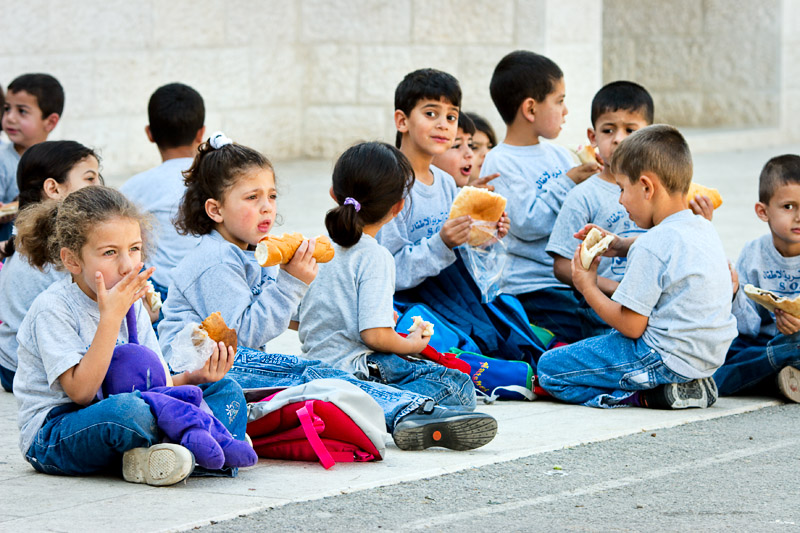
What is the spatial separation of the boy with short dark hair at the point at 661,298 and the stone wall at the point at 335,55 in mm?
7339

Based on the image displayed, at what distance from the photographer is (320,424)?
4.18 meters

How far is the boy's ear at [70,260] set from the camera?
3912 millimetres

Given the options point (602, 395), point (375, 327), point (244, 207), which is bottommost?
point (602, 395)

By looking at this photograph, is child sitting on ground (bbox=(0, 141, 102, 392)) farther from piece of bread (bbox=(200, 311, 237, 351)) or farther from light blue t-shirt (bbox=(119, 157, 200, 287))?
piece of bread (bbox=(200, 311, 237, 351))

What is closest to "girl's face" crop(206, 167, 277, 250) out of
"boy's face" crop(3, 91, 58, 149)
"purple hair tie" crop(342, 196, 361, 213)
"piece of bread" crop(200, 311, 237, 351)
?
"purple hair tie" crop(342, 196, 361, 213)

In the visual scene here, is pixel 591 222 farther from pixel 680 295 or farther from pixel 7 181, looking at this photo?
pixel 7 181

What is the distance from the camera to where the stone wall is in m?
12.1

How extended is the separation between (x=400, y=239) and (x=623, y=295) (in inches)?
43.8

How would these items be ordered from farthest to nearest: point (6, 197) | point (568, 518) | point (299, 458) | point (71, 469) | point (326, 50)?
point (326, 50), point (6, 197), point (299, 458), point (71, 469), point (568, 518)

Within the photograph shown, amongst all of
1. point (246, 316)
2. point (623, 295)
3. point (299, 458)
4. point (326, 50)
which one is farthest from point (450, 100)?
point (326, 50)

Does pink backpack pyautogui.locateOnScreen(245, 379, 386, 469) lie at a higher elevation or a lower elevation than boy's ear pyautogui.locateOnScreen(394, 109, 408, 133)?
lower

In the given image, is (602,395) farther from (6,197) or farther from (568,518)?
(6,197)

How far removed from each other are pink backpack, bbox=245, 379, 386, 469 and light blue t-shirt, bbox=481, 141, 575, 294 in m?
2.05

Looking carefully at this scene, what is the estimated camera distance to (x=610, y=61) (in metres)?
17.5
